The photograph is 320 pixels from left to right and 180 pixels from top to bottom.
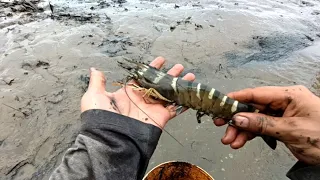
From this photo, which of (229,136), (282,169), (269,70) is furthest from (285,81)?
(229,136)

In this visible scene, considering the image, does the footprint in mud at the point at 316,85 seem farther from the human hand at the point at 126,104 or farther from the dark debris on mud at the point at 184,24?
the human hand at the point at 126,104

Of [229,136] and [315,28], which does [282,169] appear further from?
[315,28]

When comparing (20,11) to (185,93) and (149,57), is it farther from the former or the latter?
(185,93)

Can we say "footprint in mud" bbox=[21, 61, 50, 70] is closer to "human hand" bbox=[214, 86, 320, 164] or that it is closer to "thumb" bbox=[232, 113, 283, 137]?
"human hand" bbox=[214, 86, 320, 164]

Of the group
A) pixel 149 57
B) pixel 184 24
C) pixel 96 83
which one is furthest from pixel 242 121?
pixel 184 24

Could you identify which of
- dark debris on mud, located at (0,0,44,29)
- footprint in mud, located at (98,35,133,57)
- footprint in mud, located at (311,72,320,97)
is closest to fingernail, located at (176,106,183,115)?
footprint in mud, located at (98,35,133,57)

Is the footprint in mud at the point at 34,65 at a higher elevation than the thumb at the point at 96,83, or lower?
lower

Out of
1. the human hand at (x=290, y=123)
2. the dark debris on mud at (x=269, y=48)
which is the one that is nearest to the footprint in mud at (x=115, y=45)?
the dark debris on mud at (x=269, y=48)
